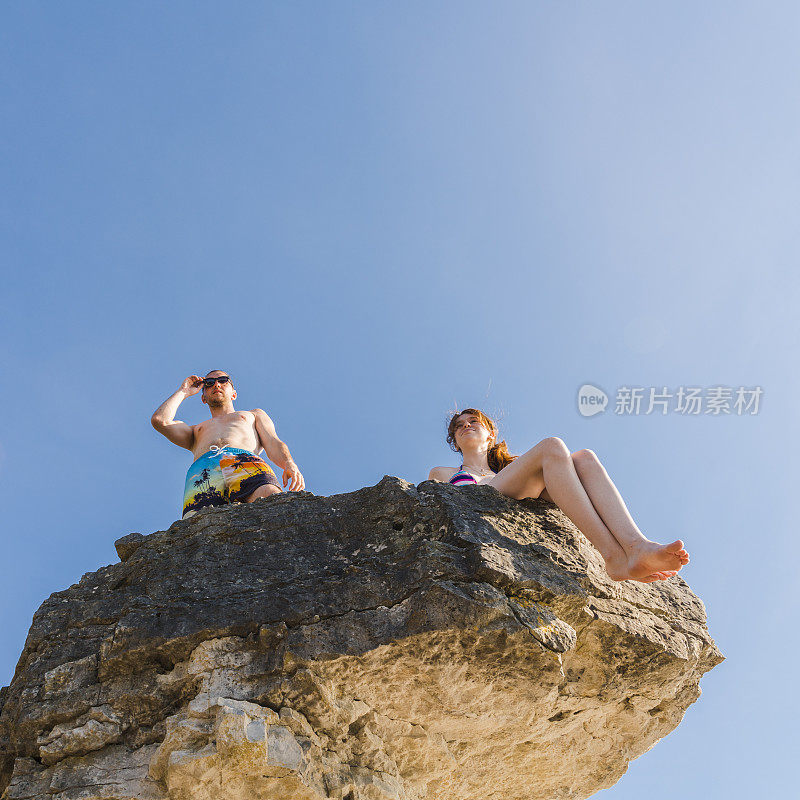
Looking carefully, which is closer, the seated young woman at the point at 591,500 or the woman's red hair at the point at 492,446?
the seated young woman at the point at 591,500

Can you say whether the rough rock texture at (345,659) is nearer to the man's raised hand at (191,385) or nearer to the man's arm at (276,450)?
the man's arm at (276,450)

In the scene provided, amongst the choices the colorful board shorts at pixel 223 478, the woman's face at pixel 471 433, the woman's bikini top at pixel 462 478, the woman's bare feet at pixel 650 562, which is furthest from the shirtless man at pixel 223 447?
the woman's bare feet at pixel 650 562

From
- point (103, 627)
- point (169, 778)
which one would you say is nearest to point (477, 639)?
point (169, 778)

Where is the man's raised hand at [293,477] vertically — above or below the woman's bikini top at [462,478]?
above

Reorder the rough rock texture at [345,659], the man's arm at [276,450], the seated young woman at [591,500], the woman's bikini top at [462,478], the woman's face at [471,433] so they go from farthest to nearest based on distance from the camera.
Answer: the woman's face at [471,433] → the man's arm at [276,450] → the woman's bikini top at [462,478] → the seated young woman at [591,500] → the rough rock texture at [345,659]

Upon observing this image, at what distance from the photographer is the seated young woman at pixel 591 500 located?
15.5 ft

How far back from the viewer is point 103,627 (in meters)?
4.84

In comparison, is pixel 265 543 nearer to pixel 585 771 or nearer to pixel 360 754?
pixel 360 754

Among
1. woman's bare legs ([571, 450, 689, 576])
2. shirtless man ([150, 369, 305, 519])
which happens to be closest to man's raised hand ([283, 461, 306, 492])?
shirtless man ([150, 369, 305, 519])

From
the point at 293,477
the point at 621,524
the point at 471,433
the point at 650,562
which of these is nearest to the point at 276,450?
the point at 293,477

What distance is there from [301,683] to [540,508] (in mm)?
2004

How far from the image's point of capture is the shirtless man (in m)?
6.27

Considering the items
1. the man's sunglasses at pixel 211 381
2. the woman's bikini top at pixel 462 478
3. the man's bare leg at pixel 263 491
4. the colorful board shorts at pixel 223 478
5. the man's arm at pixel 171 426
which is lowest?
the woman's bikini top at pixel 462 478

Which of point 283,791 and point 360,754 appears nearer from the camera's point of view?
point 283,791
